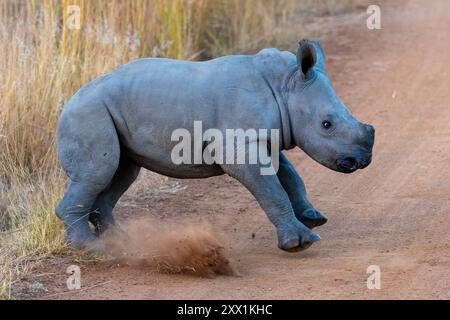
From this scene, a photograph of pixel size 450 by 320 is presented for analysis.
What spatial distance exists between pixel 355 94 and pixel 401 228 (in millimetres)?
4042

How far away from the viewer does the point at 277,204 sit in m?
7.36

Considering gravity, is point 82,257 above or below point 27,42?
below

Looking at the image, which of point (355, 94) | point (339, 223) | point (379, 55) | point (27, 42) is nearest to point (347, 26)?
point (379, 55)

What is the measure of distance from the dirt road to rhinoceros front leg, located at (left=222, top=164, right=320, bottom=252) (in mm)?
160

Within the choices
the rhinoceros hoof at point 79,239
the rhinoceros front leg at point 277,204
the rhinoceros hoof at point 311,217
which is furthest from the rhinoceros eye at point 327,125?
the rhinoceros hoof at point 79,239

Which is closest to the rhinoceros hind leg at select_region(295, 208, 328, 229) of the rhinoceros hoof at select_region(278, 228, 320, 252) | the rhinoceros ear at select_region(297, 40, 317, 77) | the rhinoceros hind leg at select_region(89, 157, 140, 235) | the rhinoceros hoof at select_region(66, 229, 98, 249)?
the rhinoceros hoof at select_region(278, 228, 320, 252)

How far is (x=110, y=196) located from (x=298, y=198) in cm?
138

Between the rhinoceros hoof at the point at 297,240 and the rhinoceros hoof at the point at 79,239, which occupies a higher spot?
the rhinoceros hoof at the point at 297,240

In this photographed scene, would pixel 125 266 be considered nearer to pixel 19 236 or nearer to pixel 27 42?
pixel 19 236

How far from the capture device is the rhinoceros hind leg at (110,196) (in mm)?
7930

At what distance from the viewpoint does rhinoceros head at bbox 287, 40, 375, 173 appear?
743 cm

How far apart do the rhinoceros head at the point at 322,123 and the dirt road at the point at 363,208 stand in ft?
2.29

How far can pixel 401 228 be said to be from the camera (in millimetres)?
8211

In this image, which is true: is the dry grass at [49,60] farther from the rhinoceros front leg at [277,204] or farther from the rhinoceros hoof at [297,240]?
the rhinoceros hoof at [297,240]
